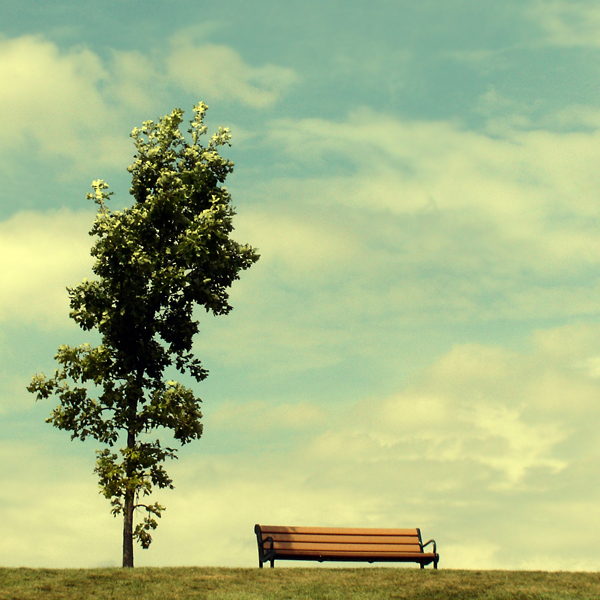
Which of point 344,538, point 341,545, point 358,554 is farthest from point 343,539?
point 358,554

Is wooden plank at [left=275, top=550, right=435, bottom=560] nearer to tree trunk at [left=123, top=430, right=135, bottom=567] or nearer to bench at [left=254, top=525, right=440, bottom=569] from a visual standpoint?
bench at [left=254, top=525, right=440, bottom=569]

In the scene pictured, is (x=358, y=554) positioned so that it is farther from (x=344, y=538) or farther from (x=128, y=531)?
(x=128, y=531)

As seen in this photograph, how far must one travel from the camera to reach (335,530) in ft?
64.9

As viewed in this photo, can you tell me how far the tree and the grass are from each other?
2849mm

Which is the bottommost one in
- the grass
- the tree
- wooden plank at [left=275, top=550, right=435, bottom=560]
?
the grass

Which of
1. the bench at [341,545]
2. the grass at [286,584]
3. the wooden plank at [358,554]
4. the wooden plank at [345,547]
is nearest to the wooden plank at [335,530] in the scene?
the bench at [341,545]

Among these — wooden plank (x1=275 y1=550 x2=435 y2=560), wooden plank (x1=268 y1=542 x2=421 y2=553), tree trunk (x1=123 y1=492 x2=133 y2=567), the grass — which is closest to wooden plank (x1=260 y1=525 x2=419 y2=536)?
wooden plank (x1=268 y1=542 x2=421 y2=553)

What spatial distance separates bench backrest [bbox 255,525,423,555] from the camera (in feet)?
63.0

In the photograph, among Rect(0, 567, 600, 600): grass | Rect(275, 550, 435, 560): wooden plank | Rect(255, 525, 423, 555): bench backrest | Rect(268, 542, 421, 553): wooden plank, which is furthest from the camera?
Rect(255, 525, 423, 555): bench backrest

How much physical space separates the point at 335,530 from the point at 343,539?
0.31 metres

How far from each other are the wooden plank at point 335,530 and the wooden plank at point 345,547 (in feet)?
1.06

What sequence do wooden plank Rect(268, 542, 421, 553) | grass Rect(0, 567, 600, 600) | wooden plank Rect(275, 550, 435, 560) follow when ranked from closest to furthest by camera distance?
grass Rect(0, 567, 600, 600) → wooden plank Rect(275, 550, 435, 560) → wooden plank Rect(268, 542, 421, 553)

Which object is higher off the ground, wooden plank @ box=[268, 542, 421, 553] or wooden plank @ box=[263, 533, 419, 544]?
wooden plank @ box=[263, 533, 419, 544]

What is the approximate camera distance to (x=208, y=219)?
20.5 metres
